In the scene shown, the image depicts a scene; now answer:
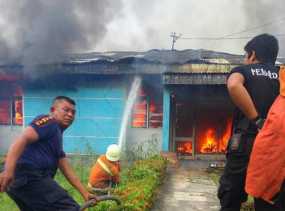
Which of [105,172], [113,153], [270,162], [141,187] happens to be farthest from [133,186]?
[270,162]

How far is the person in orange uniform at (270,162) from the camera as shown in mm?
2846

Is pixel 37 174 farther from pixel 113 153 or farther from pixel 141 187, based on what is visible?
pixel 113 153

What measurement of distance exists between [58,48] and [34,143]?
37.9 feet

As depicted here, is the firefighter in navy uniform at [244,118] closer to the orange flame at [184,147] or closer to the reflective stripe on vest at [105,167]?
the reflective stripe on vest at [105,167]

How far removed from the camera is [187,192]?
7.46 metres

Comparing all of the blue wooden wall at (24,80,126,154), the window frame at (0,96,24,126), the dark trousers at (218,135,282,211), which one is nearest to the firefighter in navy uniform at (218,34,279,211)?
the dark trousers at (218,135,282,211)

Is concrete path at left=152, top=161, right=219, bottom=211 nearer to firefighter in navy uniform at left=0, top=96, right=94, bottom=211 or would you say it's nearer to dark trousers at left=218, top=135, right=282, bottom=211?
firefighter in navy uniform at left=0, top=96, right=94, bottom=211

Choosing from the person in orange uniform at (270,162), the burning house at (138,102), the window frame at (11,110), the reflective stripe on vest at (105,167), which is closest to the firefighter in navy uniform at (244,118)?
the person in orange uniform at (270,162)

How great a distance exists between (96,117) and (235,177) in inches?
417

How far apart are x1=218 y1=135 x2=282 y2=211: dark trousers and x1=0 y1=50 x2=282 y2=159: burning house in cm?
893

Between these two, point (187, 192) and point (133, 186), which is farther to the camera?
point (187, 192)

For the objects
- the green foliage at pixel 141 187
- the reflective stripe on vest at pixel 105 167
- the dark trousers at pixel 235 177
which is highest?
the dark trousers at pixel 235 177

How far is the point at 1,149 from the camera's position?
14.4 metres

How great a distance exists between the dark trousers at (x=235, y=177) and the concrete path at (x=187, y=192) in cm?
283
